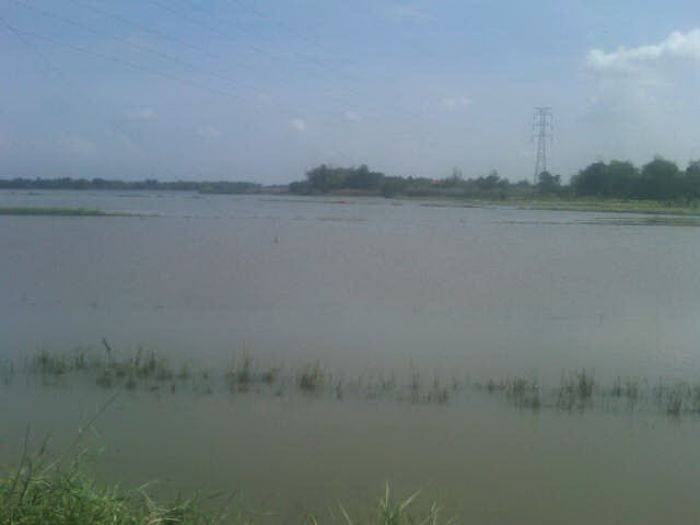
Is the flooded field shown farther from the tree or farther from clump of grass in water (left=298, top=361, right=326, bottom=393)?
the tree

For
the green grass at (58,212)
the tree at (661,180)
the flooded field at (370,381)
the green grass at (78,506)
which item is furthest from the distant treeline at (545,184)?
the green grass at (78,506)

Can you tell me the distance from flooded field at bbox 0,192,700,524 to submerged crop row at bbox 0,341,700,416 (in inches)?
1.4

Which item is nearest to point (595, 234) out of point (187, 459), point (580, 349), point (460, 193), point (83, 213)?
point (580, 349)

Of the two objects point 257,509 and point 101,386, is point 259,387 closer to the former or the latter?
point 101,386

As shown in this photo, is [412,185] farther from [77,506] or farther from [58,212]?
[77,506]

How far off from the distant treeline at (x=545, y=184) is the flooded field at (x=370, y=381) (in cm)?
4539

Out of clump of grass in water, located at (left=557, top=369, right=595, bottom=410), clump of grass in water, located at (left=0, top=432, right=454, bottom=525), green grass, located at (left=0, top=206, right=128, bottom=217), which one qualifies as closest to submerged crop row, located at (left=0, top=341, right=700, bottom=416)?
clump of grass in water, located at (left=557, top=369, right=595, bottom=410)

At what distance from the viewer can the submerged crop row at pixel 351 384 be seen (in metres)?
9.03

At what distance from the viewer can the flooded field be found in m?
6.89

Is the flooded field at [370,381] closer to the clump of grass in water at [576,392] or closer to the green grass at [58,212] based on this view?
the clump of grass in water at [576,392]

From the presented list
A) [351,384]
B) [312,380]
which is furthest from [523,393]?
[312,380]

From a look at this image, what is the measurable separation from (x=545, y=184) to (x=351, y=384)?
70932 mm

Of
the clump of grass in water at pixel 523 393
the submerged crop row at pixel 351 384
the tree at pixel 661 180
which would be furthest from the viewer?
the tree at pixel 661 180

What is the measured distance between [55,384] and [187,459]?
108 inches
